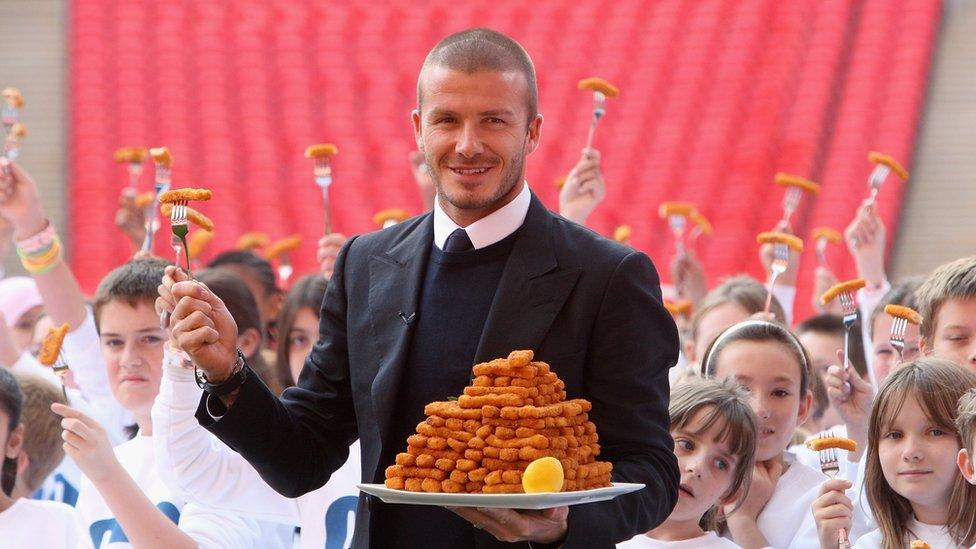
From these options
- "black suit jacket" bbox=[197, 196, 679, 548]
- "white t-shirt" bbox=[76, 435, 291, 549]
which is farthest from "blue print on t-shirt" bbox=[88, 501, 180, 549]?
"black suit jacket" bbox=[197, 196, 679, 548]

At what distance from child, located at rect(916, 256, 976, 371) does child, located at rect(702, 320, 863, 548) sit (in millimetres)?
277

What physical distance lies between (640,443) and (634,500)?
0.08 metres

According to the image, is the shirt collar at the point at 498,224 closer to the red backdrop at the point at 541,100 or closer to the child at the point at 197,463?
the child at the point at 197,463

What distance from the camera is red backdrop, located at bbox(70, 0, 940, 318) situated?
8.34 m

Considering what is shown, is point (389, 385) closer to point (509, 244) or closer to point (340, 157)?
point (509, 244)

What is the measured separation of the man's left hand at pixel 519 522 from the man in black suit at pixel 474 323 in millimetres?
123

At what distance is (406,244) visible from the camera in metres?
2.04

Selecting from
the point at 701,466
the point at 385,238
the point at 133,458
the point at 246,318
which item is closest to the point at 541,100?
the point at 246,318

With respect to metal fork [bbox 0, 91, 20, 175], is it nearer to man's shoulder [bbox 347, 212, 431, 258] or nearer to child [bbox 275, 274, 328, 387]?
child [bbox 275, 274, 328, 387]

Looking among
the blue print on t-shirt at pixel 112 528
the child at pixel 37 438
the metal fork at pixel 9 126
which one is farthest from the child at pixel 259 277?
the blue print on t-shirt at pixel 112 528

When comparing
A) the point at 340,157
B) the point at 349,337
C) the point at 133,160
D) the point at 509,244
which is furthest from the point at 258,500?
the point at 340,157

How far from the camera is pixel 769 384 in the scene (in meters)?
3.05

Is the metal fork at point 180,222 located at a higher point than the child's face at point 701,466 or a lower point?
higher

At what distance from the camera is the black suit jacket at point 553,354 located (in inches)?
74.1
